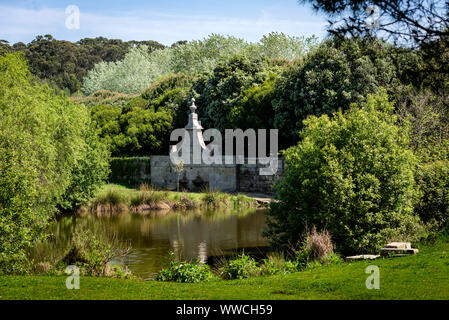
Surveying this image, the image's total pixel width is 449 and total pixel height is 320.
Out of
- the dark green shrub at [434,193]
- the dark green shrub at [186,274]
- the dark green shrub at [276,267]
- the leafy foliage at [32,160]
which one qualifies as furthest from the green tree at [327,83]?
the dark green shrub at [186,274]

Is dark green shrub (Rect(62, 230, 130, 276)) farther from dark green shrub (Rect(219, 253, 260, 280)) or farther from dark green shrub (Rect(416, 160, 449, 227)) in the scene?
dark green shrub (Rect(416, 160, 449, 227))

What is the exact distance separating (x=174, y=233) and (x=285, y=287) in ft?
33.6

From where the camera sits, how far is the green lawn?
7043 mm

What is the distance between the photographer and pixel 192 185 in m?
29.3

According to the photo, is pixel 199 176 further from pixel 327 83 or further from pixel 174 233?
pixel 174 233

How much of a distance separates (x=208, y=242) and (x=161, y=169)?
50.5ft

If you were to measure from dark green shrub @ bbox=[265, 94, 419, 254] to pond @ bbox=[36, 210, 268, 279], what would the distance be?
254 cm

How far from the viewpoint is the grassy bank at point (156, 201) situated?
23.6m

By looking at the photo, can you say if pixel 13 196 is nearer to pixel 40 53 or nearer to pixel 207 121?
pixel 207 121

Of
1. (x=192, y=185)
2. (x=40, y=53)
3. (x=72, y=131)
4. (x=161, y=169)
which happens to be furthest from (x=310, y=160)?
(x=40, y=53)
